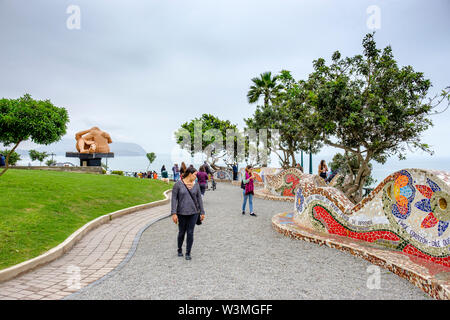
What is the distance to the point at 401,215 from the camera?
5.14 metres

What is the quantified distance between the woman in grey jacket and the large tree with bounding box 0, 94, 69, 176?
6.13 meters

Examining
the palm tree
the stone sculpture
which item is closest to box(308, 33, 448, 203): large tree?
the palm tree

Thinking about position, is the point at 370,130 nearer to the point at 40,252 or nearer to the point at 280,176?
the point at 280,176

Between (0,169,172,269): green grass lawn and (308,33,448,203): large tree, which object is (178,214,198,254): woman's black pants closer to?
(0,169,172,269): green grass lawn

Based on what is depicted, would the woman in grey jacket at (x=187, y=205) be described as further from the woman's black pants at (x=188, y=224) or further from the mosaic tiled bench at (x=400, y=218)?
the mosaic tiled bench at (x=400, y=218)

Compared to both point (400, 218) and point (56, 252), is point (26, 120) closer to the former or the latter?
point (56, 252)

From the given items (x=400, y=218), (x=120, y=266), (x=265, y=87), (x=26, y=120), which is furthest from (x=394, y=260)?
(x=265, y=87)

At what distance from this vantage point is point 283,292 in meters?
3.88

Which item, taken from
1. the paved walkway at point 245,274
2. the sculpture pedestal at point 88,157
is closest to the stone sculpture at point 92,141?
the sculpture pedestal at point 88,157

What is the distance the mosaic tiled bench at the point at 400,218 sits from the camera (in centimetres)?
446

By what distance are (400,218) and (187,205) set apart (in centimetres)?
412

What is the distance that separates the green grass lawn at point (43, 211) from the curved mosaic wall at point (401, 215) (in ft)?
21.1

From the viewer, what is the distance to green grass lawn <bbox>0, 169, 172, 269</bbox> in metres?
5.36

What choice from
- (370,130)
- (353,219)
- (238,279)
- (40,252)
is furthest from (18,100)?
(370,130)
